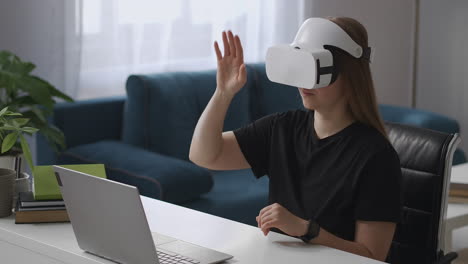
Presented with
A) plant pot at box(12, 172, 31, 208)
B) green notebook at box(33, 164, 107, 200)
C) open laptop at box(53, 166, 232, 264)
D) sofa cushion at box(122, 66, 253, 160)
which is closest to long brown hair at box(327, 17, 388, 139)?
open laptop at box(53, 166, 232, 264)

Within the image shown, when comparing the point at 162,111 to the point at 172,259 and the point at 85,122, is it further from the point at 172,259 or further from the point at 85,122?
the point at 172,259

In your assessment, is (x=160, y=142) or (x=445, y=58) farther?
(x=445, y=58)

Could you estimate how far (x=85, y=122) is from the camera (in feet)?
13.0

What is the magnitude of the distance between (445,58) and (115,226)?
399cm

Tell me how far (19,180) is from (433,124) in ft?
9.43

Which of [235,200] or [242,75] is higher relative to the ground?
[242,75]

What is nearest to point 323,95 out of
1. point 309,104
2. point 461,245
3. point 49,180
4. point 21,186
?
point 309,104

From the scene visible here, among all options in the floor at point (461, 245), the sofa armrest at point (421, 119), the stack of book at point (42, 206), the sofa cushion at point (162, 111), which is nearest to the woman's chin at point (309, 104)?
the stack of book at point (42, 206)

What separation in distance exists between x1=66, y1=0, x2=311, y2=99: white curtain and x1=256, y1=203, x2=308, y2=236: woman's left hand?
7.69 feet

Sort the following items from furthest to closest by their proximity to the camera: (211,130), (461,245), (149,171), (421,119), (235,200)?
(421,119), (235,200), (149,171), (461,245), (211,130)

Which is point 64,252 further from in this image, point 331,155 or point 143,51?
point 143,51

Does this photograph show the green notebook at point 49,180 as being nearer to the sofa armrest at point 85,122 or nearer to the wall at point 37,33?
the sofa armrest at point 85,122

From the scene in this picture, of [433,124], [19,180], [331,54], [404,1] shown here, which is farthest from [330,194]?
[404,1]

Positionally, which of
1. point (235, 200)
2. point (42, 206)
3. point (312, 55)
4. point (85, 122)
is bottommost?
point (235, 200)
